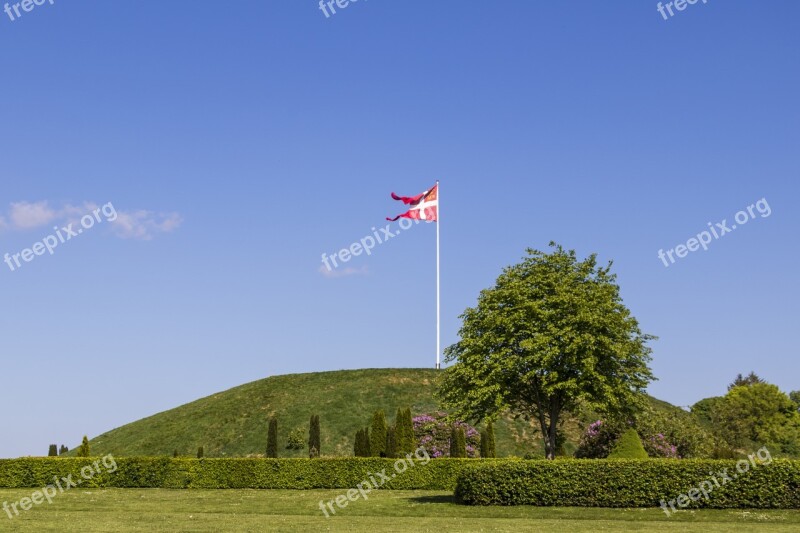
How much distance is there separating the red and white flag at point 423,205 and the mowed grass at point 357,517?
27714mm

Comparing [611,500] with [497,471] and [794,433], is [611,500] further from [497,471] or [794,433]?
[794,433]

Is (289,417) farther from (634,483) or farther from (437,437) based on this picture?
(634,483)

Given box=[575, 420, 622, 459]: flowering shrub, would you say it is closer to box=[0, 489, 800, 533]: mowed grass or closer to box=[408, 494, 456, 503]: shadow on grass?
box=[408, 494, 456, 503]: shadow on grass

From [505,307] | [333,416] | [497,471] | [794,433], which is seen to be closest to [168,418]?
[333,416]

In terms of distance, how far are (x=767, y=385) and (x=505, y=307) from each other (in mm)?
97908

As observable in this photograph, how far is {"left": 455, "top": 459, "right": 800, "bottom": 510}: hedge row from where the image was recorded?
1240 inches

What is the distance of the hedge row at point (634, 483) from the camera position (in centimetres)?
3148

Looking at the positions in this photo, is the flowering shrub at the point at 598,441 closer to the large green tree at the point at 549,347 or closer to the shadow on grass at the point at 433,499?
the large green tree at the point at 549,347

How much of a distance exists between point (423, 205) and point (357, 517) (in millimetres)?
37031

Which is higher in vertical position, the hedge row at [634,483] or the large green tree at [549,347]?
the large green tree at [549,347]

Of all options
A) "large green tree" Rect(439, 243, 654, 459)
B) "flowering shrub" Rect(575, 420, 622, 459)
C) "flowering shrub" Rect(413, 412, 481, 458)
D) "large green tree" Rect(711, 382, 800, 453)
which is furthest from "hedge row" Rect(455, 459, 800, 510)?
"large green tree" Rect(711, 382, 800, 453)

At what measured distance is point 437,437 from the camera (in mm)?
66625

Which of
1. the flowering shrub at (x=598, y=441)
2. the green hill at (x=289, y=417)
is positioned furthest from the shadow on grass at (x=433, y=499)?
the green hill at (x=289, y=417)

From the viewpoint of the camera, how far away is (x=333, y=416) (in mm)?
82688
